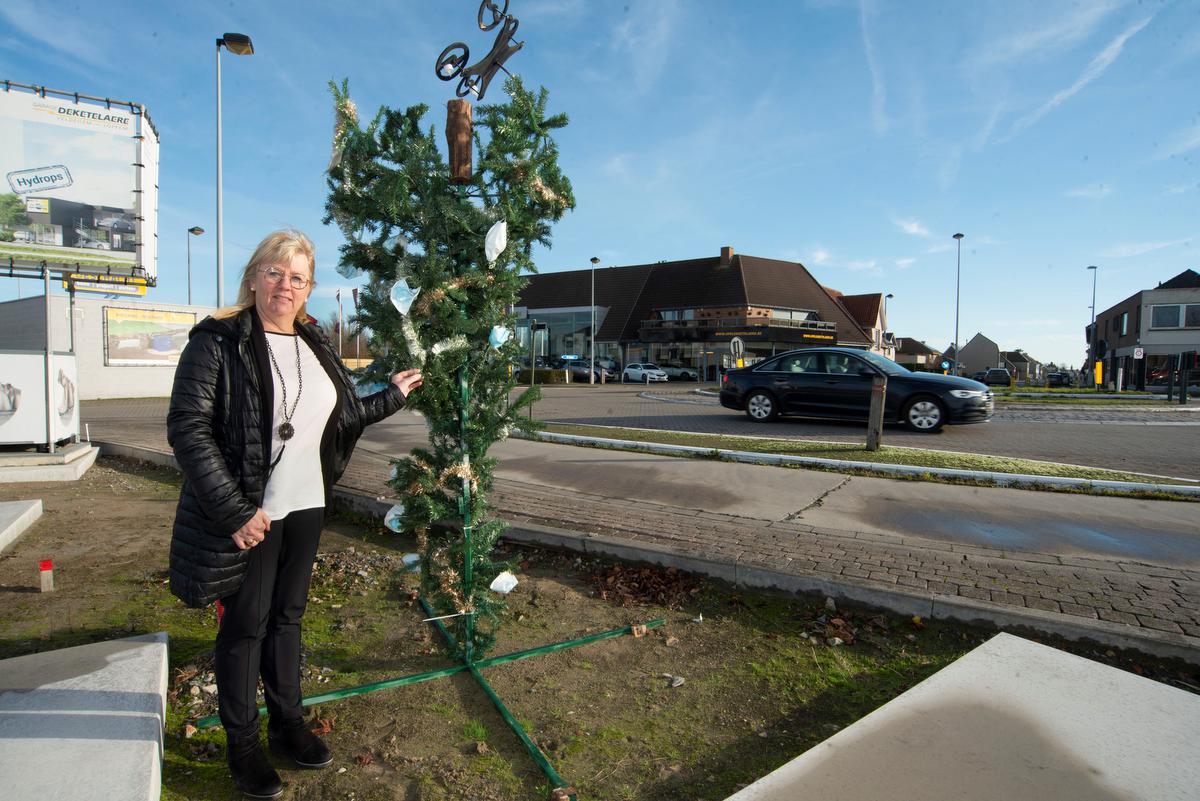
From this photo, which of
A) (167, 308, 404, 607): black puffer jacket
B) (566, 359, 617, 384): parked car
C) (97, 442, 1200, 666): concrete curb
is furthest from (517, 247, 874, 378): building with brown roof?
(167, 308, 404, 607): black puffer jacket

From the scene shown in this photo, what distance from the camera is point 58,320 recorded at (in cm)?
2183

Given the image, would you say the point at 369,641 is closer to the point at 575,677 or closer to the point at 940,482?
the point at 575,677

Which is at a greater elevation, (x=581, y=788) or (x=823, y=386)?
(x=823, y=386)

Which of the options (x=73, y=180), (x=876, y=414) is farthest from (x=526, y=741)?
(x=73, y=180)

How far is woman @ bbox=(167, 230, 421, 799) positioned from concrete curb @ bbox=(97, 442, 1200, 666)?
2.46 m

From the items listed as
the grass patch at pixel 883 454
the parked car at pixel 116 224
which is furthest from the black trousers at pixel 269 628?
the parked car at pixel 116 224

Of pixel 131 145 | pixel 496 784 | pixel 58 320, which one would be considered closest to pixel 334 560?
pixel 496 784

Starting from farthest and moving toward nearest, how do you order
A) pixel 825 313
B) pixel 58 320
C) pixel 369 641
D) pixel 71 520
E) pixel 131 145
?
pixel 825 313
pixel 58 320
pixel 131 145
pixel 71 520
pixel 369 641

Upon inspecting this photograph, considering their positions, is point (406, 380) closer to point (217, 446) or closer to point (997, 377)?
point (217, 446)

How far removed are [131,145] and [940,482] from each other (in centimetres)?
2201

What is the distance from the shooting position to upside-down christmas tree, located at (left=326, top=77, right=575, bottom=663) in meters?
2.78

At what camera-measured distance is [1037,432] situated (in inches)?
479

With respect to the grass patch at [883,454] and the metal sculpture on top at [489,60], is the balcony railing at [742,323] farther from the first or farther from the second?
the metal sculpture on top at [489,60]

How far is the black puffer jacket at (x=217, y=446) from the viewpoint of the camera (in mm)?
2127
